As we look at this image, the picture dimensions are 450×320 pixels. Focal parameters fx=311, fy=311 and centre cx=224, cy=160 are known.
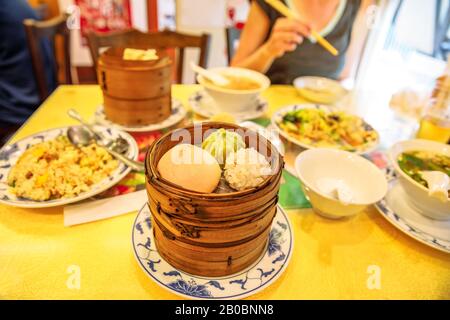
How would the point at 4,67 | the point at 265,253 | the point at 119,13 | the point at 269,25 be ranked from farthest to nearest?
the point at 119,13 < the point at 4,67 < the point at 269,25 < the point at 265,253

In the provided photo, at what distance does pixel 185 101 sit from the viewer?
1655 mm

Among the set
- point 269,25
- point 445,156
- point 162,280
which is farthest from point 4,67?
point 445,156

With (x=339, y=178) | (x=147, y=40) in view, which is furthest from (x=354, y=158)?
(x=147, y=40)

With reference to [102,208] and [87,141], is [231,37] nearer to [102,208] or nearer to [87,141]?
[87,141]

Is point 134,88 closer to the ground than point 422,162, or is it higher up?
higher up

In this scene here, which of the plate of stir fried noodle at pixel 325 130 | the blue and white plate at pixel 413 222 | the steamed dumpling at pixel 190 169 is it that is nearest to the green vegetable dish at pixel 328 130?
the plate of stir fried noodle at pixel 325 130

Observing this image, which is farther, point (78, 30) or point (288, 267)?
point (78, 30)

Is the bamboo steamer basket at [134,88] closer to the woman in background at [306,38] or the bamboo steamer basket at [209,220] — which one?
the bamboo steamer basket at [209,220]

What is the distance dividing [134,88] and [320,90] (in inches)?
39.2

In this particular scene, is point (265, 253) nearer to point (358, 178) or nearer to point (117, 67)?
point (358, 178)

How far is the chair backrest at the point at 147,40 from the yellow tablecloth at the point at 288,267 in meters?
1.28

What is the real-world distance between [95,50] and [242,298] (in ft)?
5.69

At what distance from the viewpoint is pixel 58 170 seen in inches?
38.8

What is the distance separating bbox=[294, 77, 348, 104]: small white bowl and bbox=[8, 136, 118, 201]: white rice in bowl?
1105 millimetres
